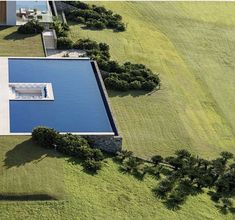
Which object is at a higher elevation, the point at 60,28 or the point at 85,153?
the point at 85,153

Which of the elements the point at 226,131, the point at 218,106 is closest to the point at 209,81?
the point at 218,106

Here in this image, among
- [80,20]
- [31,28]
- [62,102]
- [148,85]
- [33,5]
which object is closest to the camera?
[62,102]

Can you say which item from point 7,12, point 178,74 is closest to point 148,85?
point 178,74

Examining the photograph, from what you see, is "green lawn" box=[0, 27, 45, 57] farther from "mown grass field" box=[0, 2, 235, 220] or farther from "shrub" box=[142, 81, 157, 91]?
"shrub" box=[142, 81, 157, 91]

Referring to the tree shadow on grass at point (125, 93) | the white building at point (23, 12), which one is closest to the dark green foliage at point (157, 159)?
A: the tree shadow on grass at point (125, 93)

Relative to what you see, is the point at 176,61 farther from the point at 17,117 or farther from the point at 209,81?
the point at 17,117

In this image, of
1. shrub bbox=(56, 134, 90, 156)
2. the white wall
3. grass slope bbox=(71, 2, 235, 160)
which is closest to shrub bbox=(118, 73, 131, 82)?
grass slope bbox=(71, 2, 235, 160)

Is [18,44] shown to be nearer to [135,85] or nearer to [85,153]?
[135,85]
